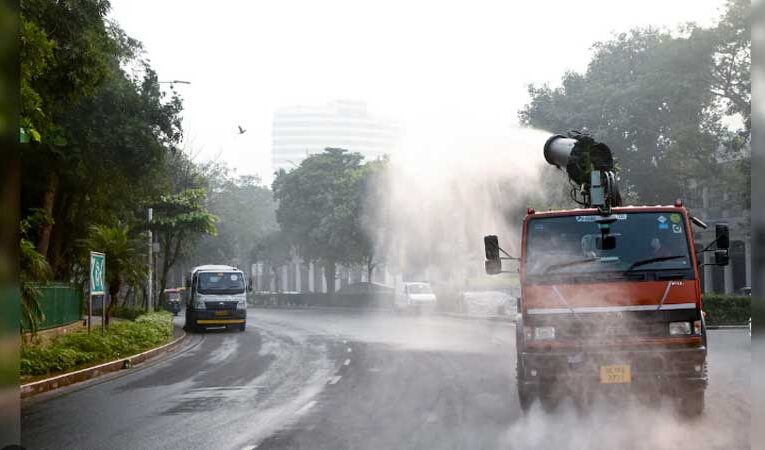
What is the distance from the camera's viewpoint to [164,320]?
32.4 m

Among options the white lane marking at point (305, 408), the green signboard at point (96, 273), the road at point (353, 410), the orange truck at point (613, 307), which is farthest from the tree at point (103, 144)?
the orange truck at point (613, 307)

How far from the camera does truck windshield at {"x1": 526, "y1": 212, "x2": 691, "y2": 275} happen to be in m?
9.88

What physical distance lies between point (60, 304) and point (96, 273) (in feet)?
7.22

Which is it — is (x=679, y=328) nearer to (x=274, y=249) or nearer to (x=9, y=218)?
(x=9, y=218)

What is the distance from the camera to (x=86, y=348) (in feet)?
66.3

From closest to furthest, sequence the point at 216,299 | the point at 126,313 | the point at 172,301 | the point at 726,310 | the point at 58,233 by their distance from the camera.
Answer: the point at 58,233
the point at 726,310
the point at 216,299
the point at 126,313
the point at 172,301

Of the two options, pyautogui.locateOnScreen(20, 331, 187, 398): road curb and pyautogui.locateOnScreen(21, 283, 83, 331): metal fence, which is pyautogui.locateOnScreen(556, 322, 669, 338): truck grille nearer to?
pyautogui.locateOnScreen(20, 331, 187, 398): road curb

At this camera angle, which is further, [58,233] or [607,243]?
[58,233]

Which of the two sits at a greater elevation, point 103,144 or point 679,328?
point 103,144

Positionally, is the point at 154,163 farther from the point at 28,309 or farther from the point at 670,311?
the point at 670,311

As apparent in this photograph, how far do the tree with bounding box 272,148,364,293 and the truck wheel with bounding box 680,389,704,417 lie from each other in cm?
5860

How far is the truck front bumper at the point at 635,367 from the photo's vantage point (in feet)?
30.3

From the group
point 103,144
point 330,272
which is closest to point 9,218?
point 103,144

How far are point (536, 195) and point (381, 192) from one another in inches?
1155
